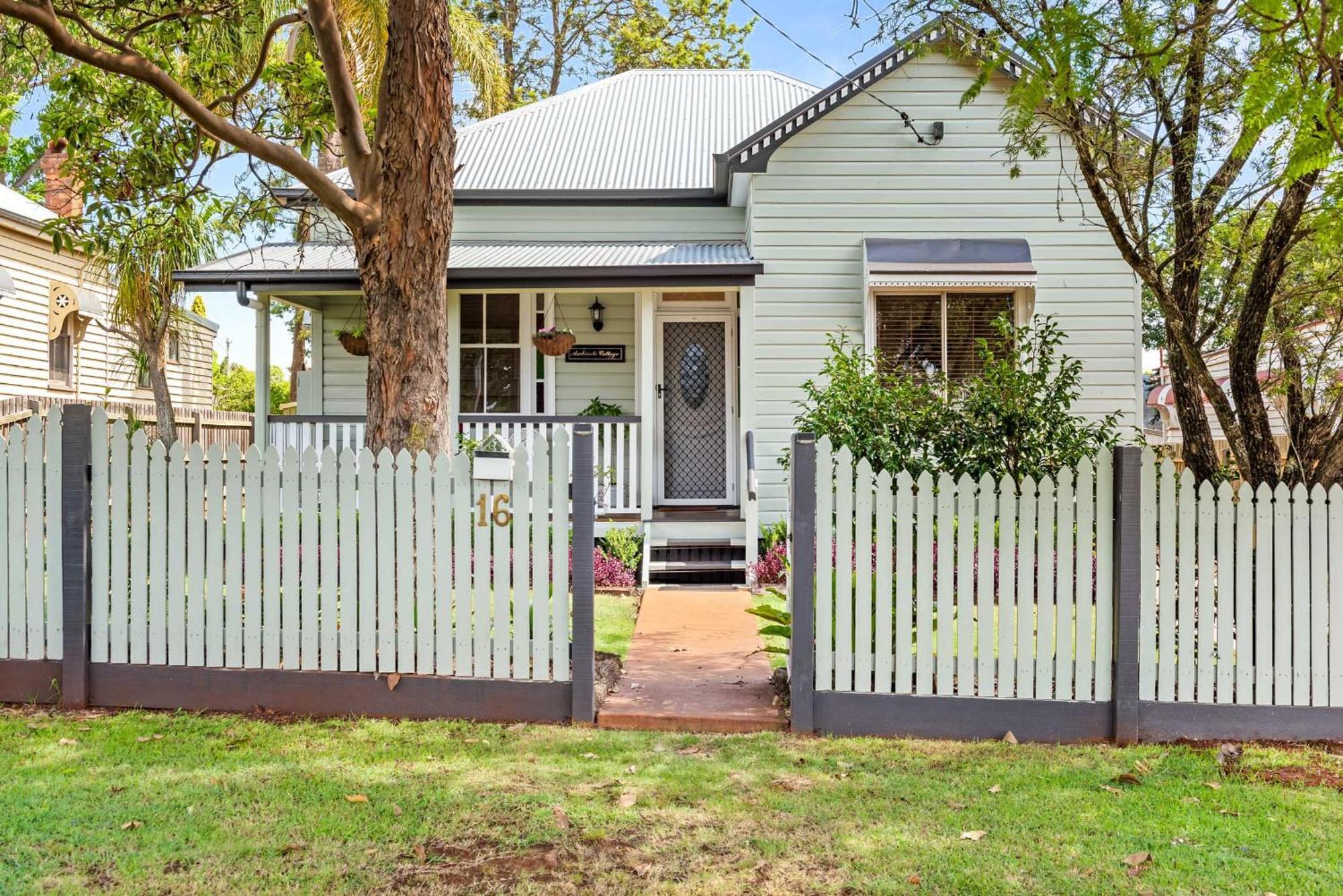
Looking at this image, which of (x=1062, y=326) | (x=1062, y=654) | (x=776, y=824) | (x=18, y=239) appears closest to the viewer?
(x=776, y=824)

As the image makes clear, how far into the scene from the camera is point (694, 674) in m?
5.66

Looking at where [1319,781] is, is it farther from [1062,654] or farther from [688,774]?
[688,774]

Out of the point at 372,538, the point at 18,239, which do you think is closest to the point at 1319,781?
the point at 372,538

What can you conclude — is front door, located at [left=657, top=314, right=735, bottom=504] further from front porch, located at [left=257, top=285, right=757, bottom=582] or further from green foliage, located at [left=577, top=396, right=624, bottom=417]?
green foliage, located at [left=577, top=396, right=624, bottom=417]

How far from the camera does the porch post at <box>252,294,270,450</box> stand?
10.5 meters

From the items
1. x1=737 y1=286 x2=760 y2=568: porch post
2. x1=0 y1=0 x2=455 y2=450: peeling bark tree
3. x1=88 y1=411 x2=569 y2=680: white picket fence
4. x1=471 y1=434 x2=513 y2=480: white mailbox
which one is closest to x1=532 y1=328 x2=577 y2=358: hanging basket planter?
x1=737 y1=286 x2=760 y2=568: porch post

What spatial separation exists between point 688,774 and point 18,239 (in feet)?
60.4

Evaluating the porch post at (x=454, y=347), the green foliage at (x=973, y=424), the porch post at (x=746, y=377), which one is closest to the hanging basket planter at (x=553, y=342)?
the porch post at (x=454, y=347)

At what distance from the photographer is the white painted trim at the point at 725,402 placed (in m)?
11.1

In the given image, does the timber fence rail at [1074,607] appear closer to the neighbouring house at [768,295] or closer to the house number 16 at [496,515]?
the house number 16 at [496,515]

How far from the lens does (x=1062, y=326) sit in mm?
10469

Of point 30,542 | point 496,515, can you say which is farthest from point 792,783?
point 30,542

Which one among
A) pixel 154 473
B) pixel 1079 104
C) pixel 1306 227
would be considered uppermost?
pixel 1079 104

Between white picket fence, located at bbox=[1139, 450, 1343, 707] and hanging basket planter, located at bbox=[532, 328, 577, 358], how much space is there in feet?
24.4
